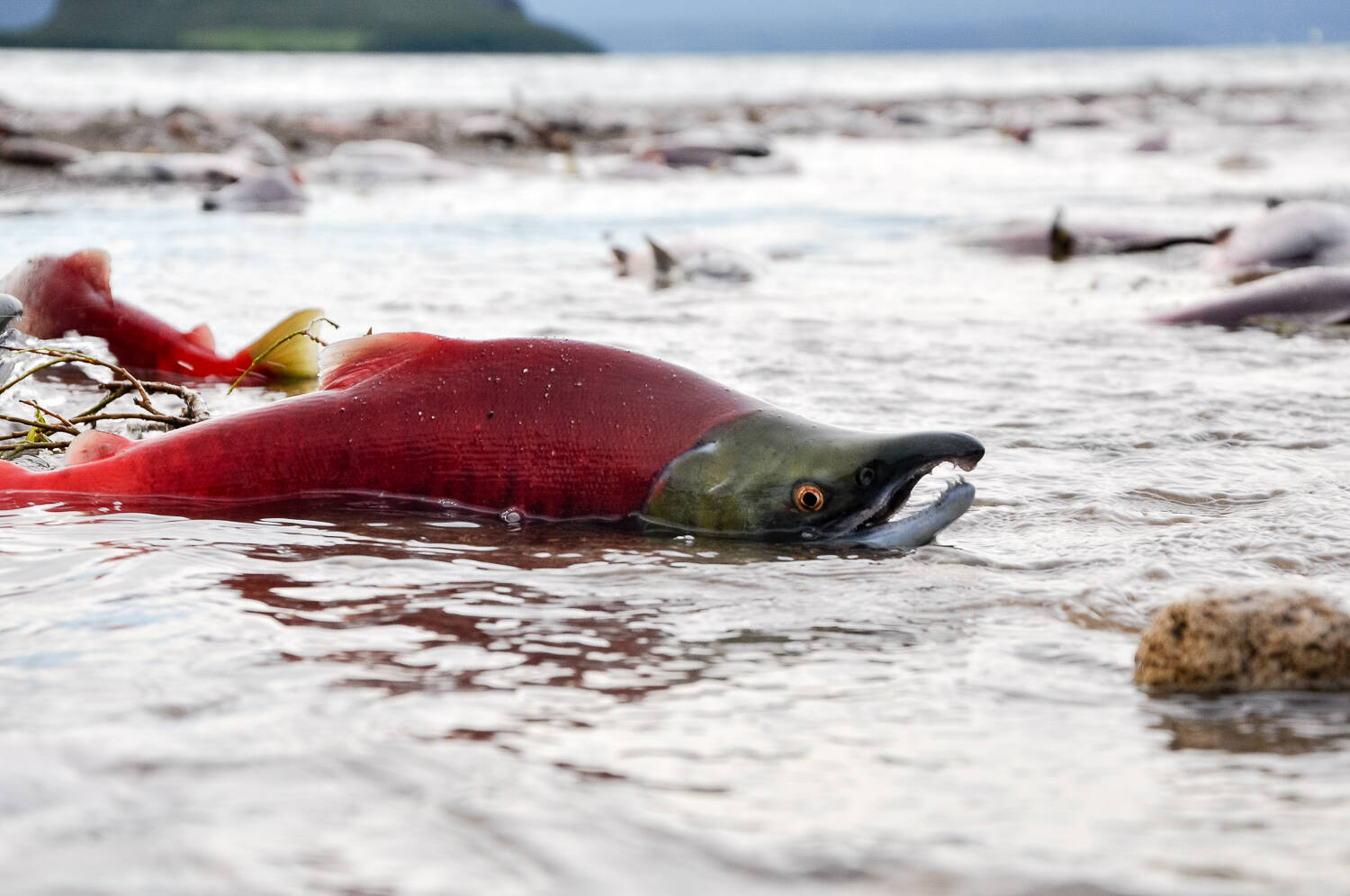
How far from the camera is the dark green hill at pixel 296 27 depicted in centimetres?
9706

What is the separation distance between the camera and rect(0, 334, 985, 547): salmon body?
287 centimetres

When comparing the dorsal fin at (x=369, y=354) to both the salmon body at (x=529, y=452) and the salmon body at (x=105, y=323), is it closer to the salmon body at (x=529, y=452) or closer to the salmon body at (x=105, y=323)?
the salmon body at (x=529, y=452)

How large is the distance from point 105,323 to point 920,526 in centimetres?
286

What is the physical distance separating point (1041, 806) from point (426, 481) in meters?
1.68

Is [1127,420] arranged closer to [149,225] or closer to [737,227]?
[737,227]

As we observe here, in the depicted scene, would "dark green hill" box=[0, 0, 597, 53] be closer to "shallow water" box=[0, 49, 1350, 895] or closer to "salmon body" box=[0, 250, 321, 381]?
"salmon body" box=[0, 250, 321, 381]

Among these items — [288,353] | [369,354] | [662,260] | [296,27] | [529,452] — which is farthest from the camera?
[296,27]

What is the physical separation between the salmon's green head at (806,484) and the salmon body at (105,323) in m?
1.83

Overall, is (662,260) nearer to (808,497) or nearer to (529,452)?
(529,452)

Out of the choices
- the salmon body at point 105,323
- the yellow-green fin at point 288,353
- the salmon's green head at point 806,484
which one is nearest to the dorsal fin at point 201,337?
the salmon body at point 105,323

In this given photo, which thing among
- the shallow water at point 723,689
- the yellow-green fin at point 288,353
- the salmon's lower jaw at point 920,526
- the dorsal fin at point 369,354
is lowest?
the shallow water at point 723,689

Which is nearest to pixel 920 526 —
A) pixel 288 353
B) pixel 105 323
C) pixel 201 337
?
pixel 288 353

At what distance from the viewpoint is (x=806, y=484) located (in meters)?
2.84

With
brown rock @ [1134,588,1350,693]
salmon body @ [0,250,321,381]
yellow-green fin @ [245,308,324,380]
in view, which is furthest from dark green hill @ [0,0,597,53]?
brown rock @ [1134,588,1350,693]
